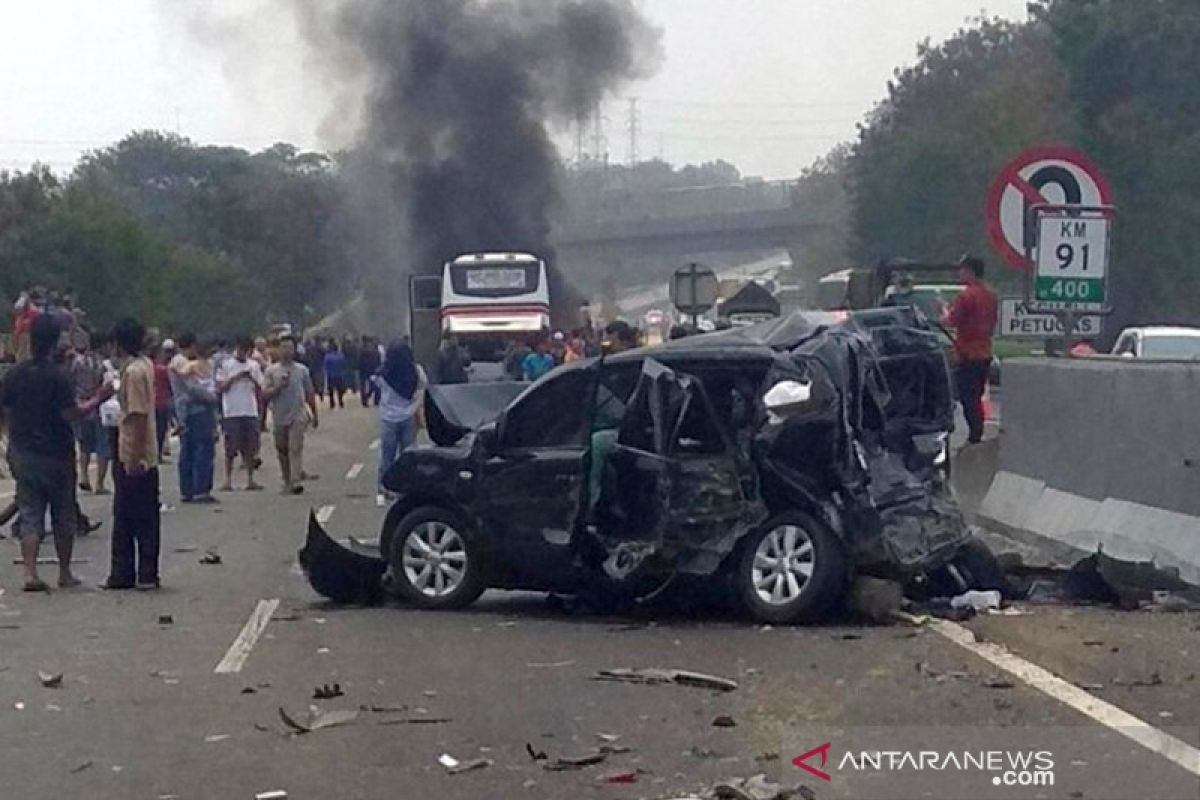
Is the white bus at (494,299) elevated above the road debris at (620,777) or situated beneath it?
elevated above

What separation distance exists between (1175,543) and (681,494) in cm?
280

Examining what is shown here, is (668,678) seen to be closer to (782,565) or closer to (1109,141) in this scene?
(782,565)

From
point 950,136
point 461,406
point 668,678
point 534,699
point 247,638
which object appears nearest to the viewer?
point 534,699

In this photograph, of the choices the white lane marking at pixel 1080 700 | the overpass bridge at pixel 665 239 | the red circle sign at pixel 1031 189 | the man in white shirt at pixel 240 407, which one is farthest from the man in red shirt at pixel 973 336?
the overpass bridge at pixel 665 239

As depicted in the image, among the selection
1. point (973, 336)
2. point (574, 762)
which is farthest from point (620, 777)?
point (973, 336)

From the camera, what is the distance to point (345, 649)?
12.3m

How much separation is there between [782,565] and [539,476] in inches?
63.2

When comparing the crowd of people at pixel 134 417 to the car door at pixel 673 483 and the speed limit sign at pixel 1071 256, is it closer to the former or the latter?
the car door at pixel 673 483

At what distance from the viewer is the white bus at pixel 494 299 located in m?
50.1

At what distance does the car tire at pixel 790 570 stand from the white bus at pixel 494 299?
3705 centimetres

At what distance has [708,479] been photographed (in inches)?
513

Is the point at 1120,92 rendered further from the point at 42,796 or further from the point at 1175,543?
the point at 42,796

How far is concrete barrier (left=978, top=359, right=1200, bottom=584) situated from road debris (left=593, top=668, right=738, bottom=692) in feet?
11.0

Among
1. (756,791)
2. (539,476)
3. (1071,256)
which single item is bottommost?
(756,791)
